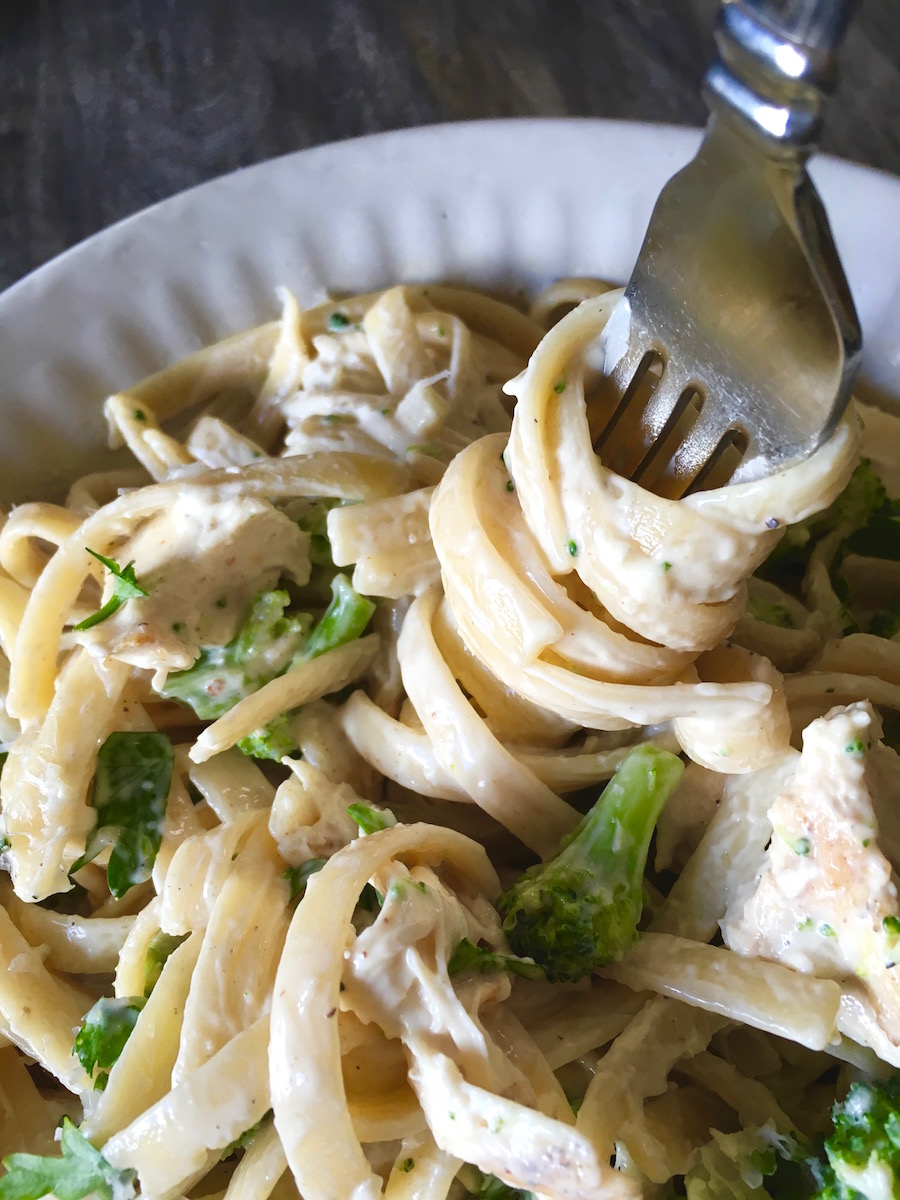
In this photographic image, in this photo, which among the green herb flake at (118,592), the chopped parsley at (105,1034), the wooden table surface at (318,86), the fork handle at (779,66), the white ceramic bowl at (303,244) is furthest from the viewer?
the wooden table surface at (318,86)

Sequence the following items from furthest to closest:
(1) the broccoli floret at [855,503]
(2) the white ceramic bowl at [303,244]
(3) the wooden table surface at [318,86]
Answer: (3) the wooden table surface at [318,86]
(2) the white ceramic bowl at [303,244]
(1) the broccoli floret at [855,503]

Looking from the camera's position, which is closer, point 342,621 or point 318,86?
point 342,621

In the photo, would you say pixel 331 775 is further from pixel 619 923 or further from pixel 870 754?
pixel 870 754

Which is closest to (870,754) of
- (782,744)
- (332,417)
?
(782,744)

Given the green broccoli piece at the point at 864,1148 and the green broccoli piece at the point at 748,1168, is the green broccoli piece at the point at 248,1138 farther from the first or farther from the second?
the green broccoli piece at the point at 864,1148

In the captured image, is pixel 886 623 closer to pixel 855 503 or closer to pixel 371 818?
pixel 855 503

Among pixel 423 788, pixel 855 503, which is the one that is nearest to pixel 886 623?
pixel 855 503

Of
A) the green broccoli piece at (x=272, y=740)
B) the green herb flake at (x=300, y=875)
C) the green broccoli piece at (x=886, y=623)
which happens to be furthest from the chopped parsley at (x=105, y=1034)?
the green broccoli piece at (x=886, y=623)
